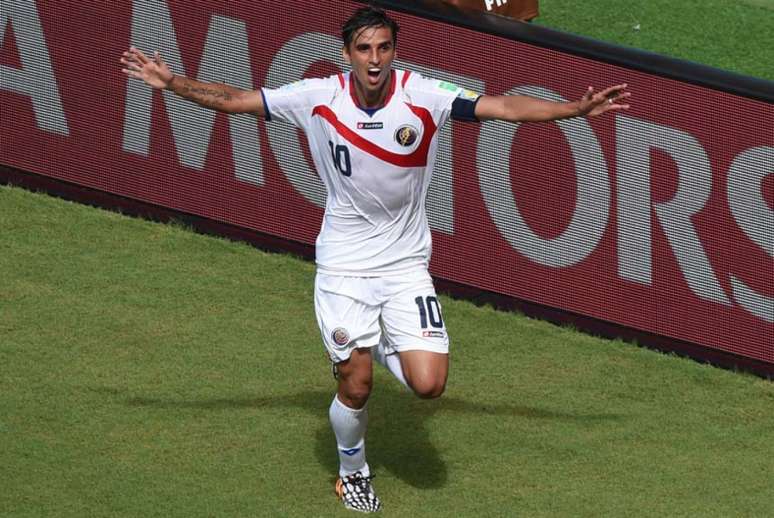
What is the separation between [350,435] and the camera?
933 centimetres

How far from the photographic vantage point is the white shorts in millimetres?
9258

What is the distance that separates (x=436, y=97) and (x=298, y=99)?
710mm

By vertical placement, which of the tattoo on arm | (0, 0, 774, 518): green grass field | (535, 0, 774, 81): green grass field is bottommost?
(535, 0, 774, 81): green grass field

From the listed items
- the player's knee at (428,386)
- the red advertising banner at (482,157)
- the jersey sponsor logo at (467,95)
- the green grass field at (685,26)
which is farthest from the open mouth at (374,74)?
the green grass field at (685,26)

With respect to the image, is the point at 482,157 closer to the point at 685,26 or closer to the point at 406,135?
the point at 406,135

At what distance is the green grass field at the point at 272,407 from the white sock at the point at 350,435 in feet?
0.75

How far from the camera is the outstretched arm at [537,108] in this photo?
28.8 feet

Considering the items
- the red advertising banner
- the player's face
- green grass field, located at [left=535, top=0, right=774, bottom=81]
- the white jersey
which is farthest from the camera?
green grass field, located at [left=535, top=0, right=774, bottom=81]

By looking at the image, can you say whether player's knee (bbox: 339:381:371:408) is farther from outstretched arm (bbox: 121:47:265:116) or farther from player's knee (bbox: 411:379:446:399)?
outstretched arm (bbox: 121:47:265:116)

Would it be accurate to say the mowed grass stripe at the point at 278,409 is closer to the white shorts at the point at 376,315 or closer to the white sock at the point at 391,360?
the white sock at the point at 391,360

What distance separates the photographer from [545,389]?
11.0 metres

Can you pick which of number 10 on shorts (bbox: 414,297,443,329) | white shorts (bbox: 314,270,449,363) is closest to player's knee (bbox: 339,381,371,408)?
white shorts (bbox: 314,270,449,363)

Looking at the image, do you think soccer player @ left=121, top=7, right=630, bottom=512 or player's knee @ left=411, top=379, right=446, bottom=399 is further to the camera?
player's knee @ left=411, top=379, right=446, bottom=399

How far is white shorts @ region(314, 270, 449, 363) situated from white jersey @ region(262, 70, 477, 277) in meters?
0.07
